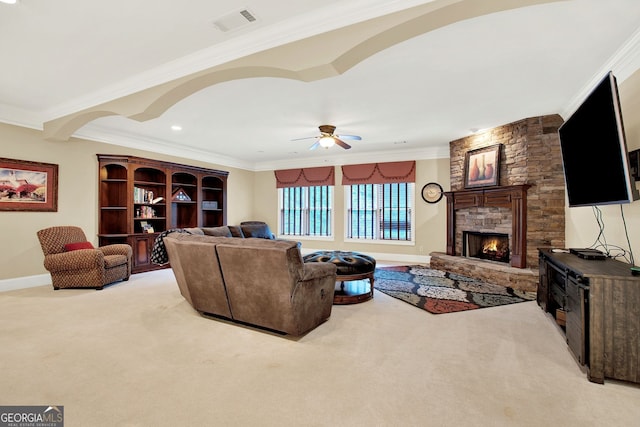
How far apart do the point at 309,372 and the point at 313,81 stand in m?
2.56

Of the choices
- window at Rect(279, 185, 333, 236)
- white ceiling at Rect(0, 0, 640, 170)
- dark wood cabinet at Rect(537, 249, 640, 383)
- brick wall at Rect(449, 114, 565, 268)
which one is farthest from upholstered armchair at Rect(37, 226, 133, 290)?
brick wall at Rect(449, 114, 565, 268)

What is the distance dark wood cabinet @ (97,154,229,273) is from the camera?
567 cm

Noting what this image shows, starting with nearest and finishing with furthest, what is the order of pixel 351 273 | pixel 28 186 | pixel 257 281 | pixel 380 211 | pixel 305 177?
pixel 257 281 < pixel 351 273 < pixel 28 186 < pixel 380 211 < pixel 305 177

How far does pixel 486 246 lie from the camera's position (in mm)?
5770

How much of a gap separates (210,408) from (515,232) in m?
4.97

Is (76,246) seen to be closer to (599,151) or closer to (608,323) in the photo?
(608,323)

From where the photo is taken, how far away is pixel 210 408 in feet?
6.01

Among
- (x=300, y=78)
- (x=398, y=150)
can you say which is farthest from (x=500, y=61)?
(x=398, y=150)

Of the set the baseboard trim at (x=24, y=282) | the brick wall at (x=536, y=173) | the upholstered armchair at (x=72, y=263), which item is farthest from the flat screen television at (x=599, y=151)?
the baseboard trim at (x=24, y=282)

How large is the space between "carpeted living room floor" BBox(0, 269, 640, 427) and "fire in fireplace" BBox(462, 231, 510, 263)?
2.11 meters

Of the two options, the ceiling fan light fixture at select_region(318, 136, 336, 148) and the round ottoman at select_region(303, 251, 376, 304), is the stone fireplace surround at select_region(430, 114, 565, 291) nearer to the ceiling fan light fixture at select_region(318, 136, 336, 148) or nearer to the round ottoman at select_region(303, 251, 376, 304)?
the round ottoman at select_region(303, 251, 376, 304)

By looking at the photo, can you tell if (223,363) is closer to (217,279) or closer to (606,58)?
(217,279)

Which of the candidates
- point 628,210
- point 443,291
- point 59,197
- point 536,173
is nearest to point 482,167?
point 536,173

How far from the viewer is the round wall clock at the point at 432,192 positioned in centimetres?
689
